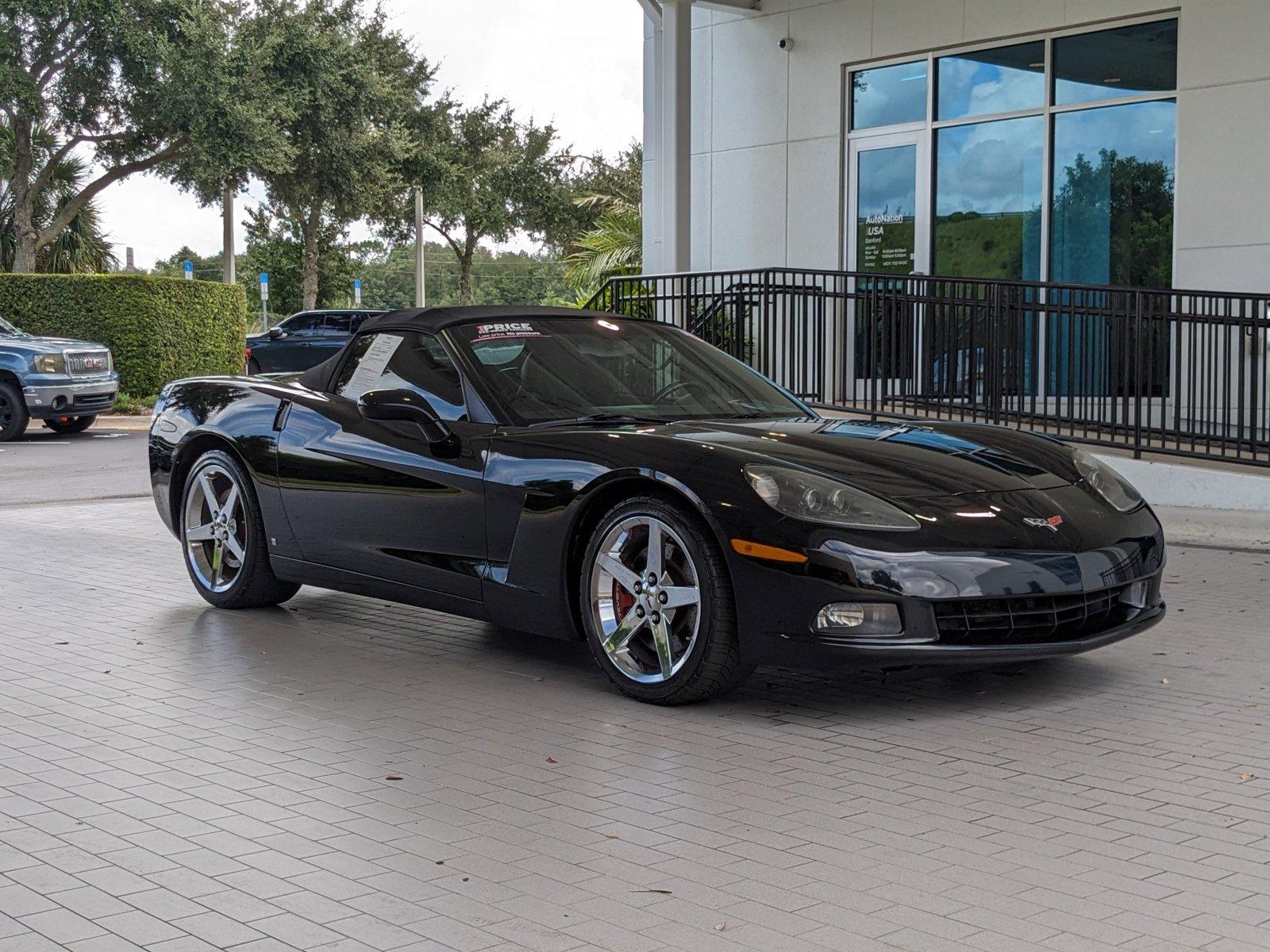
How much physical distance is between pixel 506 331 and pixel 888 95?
11.1 metres

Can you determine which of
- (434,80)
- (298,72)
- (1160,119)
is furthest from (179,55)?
(1160,119)

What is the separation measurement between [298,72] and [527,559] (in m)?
31.1

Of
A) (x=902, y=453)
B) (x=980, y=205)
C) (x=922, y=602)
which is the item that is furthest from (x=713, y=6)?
(x=922, y=602)

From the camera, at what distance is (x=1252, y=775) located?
4.71m

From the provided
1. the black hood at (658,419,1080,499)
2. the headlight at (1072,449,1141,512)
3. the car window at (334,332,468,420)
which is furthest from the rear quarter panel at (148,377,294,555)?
the headlight at (1072,449,1141,512)

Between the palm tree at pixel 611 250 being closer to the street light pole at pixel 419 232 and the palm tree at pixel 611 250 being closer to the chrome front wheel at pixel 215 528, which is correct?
the chrome front wheel at pixel 215 528

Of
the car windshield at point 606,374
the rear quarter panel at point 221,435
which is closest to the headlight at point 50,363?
the rear quarter panel at point 221,435

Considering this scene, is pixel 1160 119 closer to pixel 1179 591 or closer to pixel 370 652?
pixel 1179 591

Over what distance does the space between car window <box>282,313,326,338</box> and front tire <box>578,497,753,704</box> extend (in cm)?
3095

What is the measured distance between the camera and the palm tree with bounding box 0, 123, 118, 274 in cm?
3575

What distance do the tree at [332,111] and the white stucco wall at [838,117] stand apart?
1795 centimetres

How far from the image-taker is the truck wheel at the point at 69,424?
74.8 ft

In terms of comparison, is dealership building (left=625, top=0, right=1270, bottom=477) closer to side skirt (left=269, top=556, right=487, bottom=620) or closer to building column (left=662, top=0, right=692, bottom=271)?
building column (left=662, top=0, right=692, bottom=271)

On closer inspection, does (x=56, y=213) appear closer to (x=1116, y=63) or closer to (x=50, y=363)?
(x=50, y=363)
